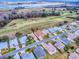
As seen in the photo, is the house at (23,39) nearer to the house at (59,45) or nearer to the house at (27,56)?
the house at (27,56)

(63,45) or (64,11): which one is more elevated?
(64,11)

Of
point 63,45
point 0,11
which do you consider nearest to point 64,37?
point 63,45

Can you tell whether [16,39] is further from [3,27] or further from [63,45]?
[63,45]

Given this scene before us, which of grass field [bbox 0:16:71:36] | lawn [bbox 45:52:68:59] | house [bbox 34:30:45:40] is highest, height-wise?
grass field [bbox 0:16:71:36]

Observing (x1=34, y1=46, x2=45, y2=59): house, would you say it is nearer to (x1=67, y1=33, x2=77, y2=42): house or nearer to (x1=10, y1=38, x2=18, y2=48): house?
(x1=10, y1=38, x2=18, y2=48): house

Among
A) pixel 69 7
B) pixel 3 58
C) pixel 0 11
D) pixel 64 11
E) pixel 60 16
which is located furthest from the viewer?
pixel 69 7

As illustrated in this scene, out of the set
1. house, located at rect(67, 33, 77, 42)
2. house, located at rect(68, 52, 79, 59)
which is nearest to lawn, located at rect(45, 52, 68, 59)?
house, located at rect(68, 52, 79, 59)

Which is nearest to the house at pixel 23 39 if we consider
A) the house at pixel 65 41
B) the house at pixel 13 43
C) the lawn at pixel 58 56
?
the house at pixel 13 43

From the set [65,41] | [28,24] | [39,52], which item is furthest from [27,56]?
[28,24]
